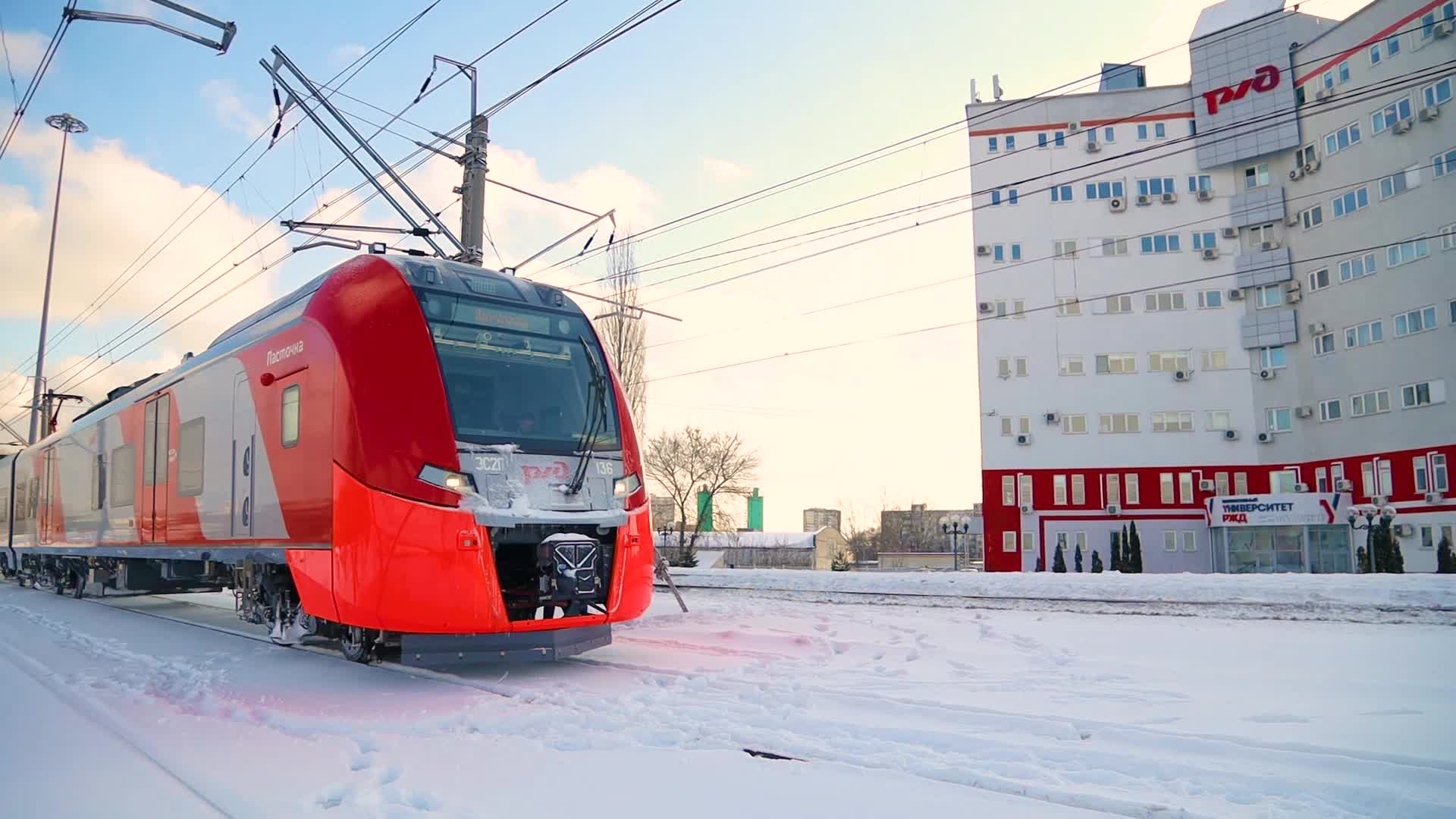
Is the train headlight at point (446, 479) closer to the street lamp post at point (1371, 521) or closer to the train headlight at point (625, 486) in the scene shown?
the train headlight at point (625, 486)

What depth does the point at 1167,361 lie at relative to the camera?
4322 cm

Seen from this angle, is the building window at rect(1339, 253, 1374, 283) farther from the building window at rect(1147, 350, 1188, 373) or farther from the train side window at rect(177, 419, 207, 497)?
the train side window at rect(177, 419, 207, 497)

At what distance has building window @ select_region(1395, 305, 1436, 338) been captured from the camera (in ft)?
112

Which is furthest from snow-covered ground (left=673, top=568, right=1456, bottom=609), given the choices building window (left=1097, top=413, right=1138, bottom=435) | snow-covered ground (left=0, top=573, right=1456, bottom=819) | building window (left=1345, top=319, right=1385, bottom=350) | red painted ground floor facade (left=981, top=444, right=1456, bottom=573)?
building window (left=1345, top=319, right=1385, bottom=350)

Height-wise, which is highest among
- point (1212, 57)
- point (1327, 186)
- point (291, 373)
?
point (1212, 57)

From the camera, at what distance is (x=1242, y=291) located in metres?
42.5

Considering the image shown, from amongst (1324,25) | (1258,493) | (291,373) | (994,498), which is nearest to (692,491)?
(994,498)

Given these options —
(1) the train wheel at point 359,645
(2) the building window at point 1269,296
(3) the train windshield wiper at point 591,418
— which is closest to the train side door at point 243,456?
(1) the train wheel at point 359,645

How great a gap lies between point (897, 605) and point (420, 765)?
1145cm

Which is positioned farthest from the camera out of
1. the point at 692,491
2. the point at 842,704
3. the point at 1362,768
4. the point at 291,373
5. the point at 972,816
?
the point at 692,491

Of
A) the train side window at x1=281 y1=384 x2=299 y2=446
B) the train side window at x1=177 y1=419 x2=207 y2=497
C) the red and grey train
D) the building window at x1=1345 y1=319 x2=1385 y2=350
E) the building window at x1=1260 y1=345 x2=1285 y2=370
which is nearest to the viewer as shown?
the red and grey train

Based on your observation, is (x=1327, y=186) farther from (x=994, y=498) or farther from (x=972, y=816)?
(x=972, y=816)

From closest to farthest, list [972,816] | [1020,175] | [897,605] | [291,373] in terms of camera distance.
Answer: [972,816], [291,373], [897,605], [1020,175]

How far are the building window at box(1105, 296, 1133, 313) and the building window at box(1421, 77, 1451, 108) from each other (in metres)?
13.0
